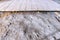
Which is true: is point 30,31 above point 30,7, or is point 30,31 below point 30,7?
above

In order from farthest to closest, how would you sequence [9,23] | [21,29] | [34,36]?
[9,23] < [21,29] < [34,36]

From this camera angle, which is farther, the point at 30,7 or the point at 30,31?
the point at 30,7

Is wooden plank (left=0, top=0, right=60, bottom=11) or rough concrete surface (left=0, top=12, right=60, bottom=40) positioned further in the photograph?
wooden plank (left=0, top=0, right=60, bottom=11)

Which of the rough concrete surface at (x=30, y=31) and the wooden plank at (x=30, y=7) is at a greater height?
the rough concrete surface at (x=30, y=31)

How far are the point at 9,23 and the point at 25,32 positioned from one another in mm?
211

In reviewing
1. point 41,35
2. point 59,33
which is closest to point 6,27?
point 41,35

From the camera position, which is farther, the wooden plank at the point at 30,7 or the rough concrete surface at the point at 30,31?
the wooden plank at the point at 30,7

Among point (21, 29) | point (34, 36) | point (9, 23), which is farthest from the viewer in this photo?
point (9, 23)

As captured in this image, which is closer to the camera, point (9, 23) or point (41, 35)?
point (41, 35)

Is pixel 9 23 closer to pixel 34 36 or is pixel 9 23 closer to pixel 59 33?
pixel 34 36

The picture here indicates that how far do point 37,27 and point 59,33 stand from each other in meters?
0.17

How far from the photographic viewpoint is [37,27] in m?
0.79

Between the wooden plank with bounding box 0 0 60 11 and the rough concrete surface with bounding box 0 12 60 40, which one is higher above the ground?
the rough concrete surface with bounding box 0 12 60 40

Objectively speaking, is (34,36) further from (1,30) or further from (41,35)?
(1,30)
